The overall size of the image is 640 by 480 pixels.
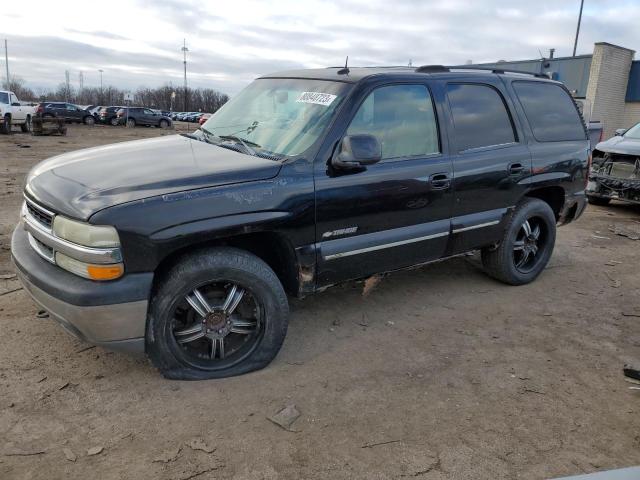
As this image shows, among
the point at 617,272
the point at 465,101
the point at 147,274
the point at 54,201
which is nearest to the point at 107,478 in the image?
the point at 147,274

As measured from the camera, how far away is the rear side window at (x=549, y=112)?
479cm

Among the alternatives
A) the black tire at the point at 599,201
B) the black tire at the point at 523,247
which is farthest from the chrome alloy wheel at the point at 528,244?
the black tire at the point at 599,201

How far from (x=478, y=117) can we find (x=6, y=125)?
24217 mm

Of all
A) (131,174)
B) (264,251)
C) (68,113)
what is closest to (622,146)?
(264,251)

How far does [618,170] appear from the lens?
357 inches

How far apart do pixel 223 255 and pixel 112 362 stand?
109cm

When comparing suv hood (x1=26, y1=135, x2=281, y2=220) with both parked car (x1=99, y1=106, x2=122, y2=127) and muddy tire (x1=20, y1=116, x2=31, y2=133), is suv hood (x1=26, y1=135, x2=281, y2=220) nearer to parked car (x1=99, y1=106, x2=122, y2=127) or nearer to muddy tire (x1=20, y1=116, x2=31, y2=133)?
muddy tire (x1=20, y1=116, x2=31, y2=133)

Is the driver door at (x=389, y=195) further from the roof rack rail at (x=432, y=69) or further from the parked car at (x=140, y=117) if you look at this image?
the parked car at (x=140, y=117)

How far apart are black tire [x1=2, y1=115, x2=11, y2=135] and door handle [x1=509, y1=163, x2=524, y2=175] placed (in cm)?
2416

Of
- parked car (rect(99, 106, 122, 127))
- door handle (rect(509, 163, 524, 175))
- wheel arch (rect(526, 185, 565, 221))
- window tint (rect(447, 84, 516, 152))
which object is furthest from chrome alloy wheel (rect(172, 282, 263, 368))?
parked car (rect(99, 106, 122, 127))

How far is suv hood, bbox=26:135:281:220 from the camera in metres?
2.86

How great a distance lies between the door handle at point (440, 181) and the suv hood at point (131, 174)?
51.6 inches

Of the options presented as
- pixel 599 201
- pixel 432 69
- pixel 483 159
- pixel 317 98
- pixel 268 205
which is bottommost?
Answer: pixel 599 201

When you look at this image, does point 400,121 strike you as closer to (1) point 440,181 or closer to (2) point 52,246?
(1) point 440,181
